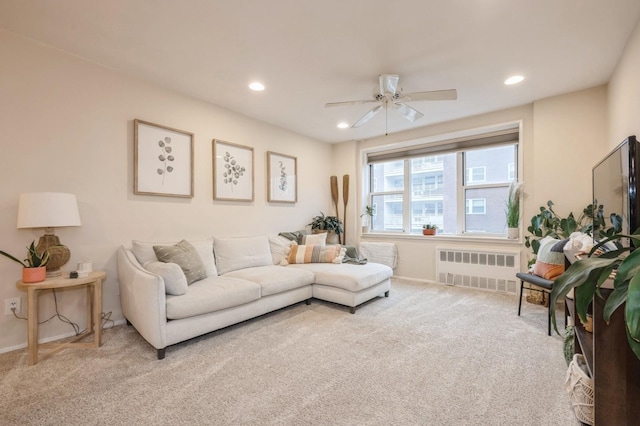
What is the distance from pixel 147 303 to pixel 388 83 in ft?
9.35

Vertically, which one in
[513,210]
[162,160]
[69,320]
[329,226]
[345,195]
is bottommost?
[69,320]

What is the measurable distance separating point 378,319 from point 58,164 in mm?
3318

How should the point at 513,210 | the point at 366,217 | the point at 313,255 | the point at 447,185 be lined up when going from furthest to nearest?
the point at 366,217
the point at 447,185
the point at 313,255
the point at 513,210

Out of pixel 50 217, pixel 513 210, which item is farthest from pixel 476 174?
pixel 50 217

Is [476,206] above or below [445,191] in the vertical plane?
below

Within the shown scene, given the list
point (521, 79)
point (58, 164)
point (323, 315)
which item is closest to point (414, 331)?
point (323, 315)

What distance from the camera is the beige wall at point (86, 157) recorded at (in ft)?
7.60

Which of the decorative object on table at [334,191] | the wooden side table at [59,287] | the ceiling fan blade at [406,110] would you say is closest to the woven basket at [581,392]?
the ceiling fan blade at [406,110]

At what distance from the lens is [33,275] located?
2.10 meters

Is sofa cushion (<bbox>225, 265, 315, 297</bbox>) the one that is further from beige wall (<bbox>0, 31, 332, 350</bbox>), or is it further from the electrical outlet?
the electrical outlet

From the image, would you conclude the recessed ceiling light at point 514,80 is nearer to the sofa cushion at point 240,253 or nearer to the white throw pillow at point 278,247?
the white throw pillow at point 278,247

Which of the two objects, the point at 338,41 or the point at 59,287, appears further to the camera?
the point at 338,41

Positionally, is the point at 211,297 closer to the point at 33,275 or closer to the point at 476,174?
the point at 33,275

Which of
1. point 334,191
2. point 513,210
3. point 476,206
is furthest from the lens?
point 334,191
